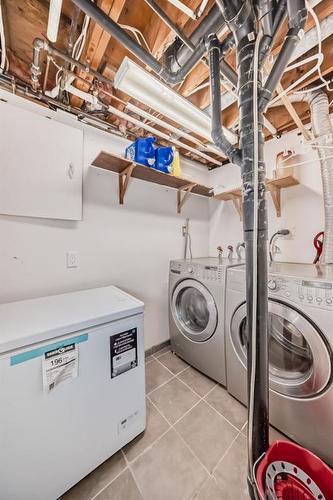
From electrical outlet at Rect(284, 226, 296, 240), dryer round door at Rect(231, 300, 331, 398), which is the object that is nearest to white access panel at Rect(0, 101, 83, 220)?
dryer round door at Rect(231, 300, 331, 398)

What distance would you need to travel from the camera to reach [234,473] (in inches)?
40.1

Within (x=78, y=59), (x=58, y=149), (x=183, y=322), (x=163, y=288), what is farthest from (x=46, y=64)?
(x=183, y=322)

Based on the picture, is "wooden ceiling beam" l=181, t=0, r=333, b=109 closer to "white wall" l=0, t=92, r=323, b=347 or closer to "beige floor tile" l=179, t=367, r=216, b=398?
"white wall" l=0, t=92, r=323, b=347

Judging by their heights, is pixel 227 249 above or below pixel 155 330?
above

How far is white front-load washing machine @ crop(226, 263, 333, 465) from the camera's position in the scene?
0.96m

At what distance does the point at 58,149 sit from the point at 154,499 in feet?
7.19

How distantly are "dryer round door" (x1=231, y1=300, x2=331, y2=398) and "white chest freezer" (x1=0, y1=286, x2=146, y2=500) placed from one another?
74cm

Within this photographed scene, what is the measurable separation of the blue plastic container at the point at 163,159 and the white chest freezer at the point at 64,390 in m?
1.26

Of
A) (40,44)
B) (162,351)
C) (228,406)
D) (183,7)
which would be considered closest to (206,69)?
(183,7)

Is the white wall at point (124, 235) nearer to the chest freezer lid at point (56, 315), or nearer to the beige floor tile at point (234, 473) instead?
the chest freezer lid at point (56, 315)

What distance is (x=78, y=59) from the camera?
45.0 inches

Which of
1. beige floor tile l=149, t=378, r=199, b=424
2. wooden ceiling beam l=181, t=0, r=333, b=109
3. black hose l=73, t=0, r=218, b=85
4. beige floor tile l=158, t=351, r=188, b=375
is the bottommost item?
beige floor tile l=149, t=378, r=199, b=424

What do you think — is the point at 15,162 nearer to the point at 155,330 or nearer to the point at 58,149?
the point at 58,149

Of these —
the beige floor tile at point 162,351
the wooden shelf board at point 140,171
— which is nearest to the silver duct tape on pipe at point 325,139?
the wooden shelf board at point 140,171
